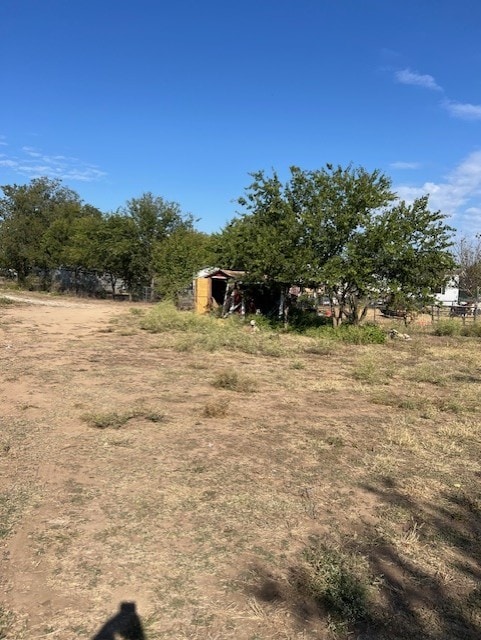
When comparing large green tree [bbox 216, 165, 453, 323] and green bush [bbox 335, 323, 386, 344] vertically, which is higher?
large green tree [bbox 216, 165, 453, 323]

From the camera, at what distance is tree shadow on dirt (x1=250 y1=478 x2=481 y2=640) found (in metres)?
2.90

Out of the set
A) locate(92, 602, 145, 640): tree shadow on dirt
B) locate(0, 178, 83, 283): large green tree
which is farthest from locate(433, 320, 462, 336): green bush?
locate(0, 178, 83, 283): large green tree

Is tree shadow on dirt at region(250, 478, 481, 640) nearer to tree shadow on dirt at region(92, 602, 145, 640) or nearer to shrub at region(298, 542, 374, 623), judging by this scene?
shrub at region(298, 542, 374, 623)

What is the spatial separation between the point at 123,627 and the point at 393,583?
5.39 feet

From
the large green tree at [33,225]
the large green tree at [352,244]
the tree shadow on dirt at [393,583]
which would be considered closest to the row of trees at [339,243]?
the large green tree at [352,244]

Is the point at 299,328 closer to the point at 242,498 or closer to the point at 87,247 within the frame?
the point at 242,498

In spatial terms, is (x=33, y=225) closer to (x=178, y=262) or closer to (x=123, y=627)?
(x=178, y=262)

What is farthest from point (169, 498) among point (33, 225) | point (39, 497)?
point (33, 225)

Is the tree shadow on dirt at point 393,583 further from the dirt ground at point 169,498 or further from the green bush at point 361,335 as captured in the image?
the green bush at point 361,335

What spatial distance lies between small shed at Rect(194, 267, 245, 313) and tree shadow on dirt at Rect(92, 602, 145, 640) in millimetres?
22570

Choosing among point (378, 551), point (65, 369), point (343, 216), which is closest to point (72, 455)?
point (378, 551)

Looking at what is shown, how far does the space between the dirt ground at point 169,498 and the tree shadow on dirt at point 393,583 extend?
0.26ft

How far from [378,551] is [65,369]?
7.46m

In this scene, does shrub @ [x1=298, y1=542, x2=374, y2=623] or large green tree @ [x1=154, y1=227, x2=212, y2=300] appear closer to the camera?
shrub @ [x1=298, y1=542, x2=374, y2=623]
